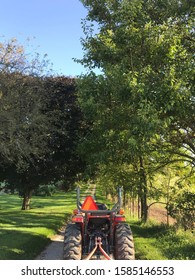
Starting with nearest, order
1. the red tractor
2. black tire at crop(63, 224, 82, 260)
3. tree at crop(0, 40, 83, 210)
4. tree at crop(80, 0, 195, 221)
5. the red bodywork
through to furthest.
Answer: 1. black tire at crop(63, 224, 82, 260)
2. the red tractor
3. the red bodywork
4. tree at crop(80, 0, 195, 221)
5. tree at crop(0, 40, 83, 210)

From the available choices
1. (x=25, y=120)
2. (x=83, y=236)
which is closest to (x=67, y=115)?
(x=25, y=120)

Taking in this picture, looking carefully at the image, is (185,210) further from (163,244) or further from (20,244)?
(20,244)

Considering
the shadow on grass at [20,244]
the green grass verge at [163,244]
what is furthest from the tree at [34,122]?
the green grass verge at [163,244]

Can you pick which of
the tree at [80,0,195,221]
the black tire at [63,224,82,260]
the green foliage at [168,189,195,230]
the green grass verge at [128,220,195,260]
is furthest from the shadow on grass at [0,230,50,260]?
the green foliage at [168,189,195,230]

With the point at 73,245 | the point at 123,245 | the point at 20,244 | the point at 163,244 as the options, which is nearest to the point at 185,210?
the point at 163,244

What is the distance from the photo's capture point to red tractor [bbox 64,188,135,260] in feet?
28.7

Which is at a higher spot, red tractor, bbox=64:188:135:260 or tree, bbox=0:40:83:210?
tree, bbox=0:40:83:210

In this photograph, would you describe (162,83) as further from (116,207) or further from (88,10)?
(88,10)

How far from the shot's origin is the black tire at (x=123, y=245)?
28.7 feet

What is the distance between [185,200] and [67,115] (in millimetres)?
9009

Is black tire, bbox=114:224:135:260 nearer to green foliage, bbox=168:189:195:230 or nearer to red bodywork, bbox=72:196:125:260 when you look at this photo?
red bodywork, bbox=72:196:125:260

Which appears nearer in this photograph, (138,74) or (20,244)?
(138,74)

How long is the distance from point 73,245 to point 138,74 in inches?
194

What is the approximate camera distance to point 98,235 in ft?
30.9
